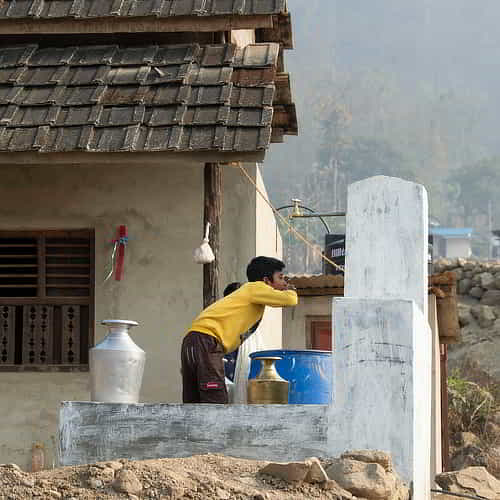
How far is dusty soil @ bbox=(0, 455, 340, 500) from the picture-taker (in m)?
5.89

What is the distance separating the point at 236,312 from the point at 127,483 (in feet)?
7.07

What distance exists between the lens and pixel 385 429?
661cm

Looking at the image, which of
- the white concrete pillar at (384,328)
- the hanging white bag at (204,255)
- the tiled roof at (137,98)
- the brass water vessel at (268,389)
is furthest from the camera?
the hanging white bag at (204,255)

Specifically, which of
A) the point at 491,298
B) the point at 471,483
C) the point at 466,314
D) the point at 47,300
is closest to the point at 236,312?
the point at 471,483

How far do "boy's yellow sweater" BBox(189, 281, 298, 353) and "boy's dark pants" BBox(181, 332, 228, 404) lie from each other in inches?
2.5

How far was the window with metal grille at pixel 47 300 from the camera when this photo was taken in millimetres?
10727

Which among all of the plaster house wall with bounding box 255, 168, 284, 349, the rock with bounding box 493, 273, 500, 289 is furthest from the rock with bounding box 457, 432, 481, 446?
the rock with bounding box 493, 273, 500, 289

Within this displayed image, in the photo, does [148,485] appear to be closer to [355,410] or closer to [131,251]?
[355,410]

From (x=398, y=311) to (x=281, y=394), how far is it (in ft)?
3.39

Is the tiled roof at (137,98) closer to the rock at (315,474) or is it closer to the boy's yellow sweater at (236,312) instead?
the boy's yellow sweater at (236,312)

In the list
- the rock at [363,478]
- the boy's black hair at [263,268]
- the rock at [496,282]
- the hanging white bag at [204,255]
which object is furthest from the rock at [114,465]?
the rock at [496,282]

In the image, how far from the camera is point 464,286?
29.8m

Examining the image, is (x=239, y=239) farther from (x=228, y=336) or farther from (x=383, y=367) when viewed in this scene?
(x=383, y=367)

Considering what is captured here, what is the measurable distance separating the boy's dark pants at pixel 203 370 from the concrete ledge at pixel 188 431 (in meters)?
0.61
